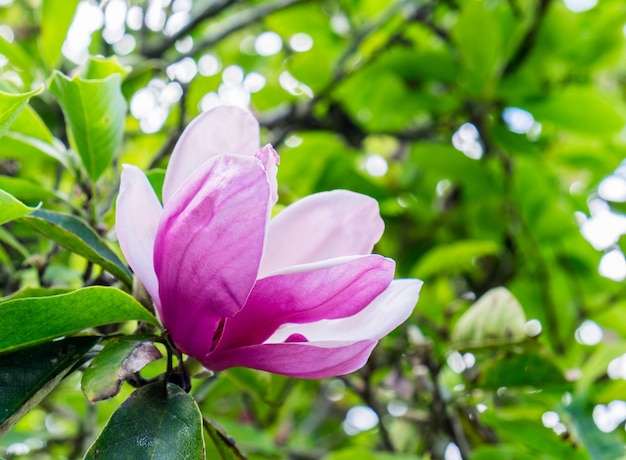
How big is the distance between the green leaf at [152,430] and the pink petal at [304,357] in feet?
0.14

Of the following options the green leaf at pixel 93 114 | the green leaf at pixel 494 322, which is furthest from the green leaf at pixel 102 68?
the green leaf at pixel 494 322

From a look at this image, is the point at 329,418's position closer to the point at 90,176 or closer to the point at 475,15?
the point at 475,15

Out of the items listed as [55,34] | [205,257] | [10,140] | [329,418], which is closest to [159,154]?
[55,34]

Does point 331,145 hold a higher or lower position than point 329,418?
higher

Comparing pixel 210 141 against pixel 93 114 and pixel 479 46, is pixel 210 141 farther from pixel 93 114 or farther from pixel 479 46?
pixel 479 46

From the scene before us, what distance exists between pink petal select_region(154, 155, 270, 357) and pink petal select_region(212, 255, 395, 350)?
0.7 inches

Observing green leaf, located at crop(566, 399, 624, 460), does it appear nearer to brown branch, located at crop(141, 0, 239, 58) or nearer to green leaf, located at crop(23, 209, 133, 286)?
green leaf, located at crop(23, 209, 133, 286)

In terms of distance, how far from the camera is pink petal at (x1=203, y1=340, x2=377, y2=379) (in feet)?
1.32

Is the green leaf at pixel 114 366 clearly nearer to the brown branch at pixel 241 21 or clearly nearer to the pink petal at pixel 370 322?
the pink petal at pixel 370 322

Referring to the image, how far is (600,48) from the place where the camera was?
4.24 ft

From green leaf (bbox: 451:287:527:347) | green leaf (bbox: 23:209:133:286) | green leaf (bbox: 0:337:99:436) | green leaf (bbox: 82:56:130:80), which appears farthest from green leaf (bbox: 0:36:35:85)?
green leaf (bbox: 451:287:527:347)

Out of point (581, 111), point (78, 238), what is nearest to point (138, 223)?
point (78, 238)

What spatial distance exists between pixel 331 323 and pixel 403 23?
2.93 ft

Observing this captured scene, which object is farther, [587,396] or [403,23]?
[403,23]
